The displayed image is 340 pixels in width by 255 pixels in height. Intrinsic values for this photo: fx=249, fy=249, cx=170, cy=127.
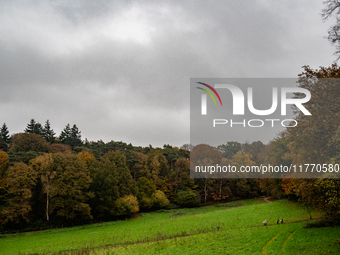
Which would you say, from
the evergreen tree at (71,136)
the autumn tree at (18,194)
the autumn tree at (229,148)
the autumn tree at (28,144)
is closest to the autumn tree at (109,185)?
the autumn tree at (18,194)

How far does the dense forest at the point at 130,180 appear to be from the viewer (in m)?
16.0

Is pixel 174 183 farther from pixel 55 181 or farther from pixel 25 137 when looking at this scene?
pixel 25 137

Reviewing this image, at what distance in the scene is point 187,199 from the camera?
59219mm

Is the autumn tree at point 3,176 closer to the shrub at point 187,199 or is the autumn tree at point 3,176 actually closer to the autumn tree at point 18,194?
the autumn tree at point 18,194

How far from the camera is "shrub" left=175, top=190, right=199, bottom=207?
59062 mm

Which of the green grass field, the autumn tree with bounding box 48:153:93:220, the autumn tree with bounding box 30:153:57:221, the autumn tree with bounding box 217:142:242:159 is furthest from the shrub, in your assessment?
the autumn tree with bounding box 30:153:57:221

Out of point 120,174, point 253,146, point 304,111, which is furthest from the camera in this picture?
point 253,146

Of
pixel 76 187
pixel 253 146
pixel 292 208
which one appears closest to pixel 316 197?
pixel 292 208

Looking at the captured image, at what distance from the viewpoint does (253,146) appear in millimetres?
89375

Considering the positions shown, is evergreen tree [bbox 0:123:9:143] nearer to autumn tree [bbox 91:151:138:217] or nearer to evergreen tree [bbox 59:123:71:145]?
evergreen tree [bbox 59:123:71:145]

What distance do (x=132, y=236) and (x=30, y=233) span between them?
1774 cm

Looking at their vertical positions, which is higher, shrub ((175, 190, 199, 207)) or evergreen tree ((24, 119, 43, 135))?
evergreen tree ((24, 119, 43, 135))

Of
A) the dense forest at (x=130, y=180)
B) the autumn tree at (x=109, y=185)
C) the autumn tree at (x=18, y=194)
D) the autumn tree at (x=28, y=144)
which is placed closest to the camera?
the dense forest at (x=130, y=180)

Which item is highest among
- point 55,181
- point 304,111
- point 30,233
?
point 304,111
